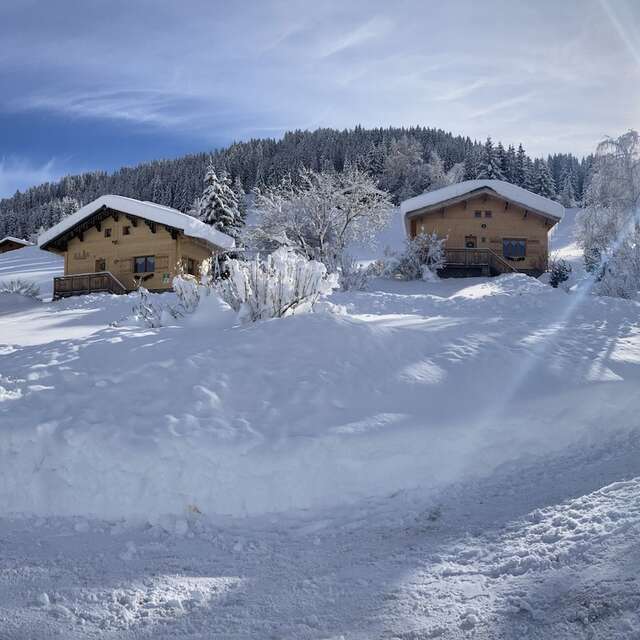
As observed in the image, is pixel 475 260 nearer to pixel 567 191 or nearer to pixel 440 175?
pixel 440 175

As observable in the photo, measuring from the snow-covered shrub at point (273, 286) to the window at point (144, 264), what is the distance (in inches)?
819

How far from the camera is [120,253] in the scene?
98.9 feet

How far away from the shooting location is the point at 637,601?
99.9 inches

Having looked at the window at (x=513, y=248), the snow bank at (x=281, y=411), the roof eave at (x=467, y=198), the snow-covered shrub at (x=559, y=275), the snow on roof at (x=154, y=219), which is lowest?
the snow bank at (x=281, y=411)

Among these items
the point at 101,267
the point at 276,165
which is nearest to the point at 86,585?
the point at 101,267

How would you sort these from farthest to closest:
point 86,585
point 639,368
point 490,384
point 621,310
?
point 621,310, point 639,368, point 490,384, point 86,585

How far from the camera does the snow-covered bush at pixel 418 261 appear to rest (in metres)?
27.9

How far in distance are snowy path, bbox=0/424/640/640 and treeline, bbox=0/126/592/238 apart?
61.8 meters

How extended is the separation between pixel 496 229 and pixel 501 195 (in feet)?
7.09

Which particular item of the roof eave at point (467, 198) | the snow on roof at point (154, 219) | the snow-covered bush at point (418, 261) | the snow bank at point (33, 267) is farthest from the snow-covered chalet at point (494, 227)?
the snow bank at point (33, 267)

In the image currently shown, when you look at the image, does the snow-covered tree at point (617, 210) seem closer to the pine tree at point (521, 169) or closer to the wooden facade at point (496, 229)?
the wooden facade at point (496, 229)

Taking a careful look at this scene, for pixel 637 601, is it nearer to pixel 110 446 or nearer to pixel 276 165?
pixel 110 446

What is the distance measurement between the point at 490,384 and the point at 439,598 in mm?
3872

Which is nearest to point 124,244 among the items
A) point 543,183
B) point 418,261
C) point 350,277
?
point 350,277
